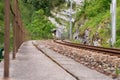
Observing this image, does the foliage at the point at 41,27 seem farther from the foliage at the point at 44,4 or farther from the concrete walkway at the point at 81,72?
the concrete walkway at the point at 81,72

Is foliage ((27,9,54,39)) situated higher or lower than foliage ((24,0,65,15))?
lower

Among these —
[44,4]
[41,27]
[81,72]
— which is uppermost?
[44,4]

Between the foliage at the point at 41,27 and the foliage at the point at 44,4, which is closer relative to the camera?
the foliage at the point at 41,27

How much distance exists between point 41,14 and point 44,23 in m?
2.82

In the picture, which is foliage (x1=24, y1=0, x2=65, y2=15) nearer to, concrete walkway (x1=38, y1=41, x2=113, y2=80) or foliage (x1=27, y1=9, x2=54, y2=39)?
foliage (x1=27, y1=9, x2=54, y2=39)

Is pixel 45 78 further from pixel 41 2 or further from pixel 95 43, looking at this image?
pixel 41 2

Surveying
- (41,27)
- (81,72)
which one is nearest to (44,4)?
(41,27)

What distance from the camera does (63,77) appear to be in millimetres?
10258

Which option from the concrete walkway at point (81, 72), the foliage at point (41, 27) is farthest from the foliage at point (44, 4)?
the concrete walkway at point (81, 72)

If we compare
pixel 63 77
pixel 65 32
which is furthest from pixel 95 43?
pixel 65 32

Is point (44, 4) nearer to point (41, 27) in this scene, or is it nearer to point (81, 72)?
point (41, 27)

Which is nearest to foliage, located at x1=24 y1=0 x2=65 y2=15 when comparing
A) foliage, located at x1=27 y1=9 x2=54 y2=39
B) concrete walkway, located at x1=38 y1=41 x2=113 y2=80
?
foliage, located at x1=27 y1=9 x2=54 y2=39

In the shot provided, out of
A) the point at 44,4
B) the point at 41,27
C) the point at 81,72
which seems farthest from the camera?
the point at 44,4

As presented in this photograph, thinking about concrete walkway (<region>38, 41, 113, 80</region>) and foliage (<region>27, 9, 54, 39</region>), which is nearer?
concrete walkway (<region>38, 41, 113, 80</region>)
